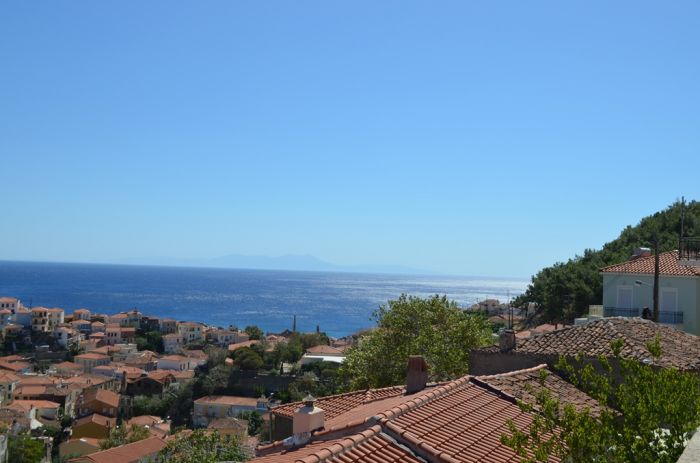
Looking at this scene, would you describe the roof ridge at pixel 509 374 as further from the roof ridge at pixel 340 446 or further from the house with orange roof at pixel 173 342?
the house with orange roof at pixel 173 342

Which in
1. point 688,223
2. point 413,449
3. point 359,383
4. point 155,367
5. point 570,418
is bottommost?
point 155,367

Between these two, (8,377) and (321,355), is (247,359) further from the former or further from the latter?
(8,377)

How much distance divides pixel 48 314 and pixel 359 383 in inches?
4431

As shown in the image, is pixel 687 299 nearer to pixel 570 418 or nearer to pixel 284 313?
pixel 570 418

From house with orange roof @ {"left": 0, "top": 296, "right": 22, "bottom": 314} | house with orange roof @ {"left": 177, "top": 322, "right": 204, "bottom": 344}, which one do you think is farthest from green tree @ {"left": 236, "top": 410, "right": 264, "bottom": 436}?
house with orange roof @ {"left": 0, "top": 296, "right": 22, "bottom": 314}

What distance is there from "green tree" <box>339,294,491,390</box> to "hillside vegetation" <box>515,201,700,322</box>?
24.4m

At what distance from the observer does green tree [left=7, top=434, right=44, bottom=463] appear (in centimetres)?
4141

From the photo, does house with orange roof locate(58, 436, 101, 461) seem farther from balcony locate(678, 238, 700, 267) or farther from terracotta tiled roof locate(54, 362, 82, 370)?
terracotta tiled roof locate(54, 362, 82, 370)

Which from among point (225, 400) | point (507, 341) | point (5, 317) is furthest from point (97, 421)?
point (5, 317)

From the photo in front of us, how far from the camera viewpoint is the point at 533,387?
542 inches

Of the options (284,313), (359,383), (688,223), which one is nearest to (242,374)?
(688,223)

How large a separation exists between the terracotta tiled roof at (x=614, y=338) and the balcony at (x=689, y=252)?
7365 millimetres

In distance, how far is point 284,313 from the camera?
18638 cm

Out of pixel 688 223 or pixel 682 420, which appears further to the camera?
pixel 688 223
